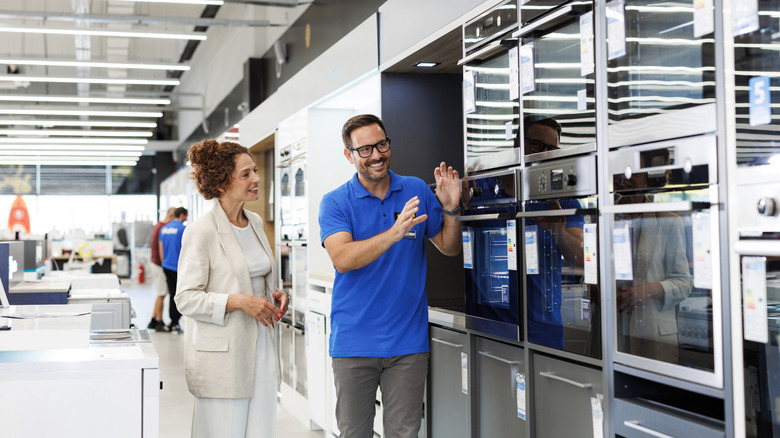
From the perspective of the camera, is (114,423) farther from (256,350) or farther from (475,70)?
(475,70)

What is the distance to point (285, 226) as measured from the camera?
6465 mm

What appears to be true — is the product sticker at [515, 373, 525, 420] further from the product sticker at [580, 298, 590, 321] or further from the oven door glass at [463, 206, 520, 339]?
the product sticker at [580, 298, 590, 321]

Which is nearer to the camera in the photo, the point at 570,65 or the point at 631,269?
the point at 631,269

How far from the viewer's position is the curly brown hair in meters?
2.90

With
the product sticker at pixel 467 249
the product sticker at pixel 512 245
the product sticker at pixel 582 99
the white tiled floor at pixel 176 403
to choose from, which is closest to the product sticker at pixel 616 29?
the product sticker at pixel 582 99

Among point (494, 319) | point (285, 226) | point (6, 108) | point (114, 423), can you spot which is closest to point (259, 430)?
point (114, 423)

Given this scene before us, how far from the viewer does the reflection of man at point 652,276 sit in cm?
203

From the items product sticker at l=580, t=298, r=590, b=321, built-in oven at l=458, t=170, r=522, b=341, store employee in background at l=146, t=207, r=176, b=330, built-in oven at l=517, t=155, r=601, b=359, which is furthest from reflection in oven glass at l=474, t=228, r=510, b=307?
store employee in background at l=146, t=207, r=176, b=330

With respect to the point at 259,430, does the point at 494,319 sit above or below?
above

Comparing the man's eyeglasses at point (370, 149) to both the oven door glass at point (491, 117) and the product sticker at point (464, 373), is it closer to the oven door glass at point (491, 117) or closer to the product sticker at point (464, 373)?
the oven door glass at point (491, 117)

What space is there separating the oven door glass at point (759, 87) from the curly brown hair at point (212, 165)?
1.81m

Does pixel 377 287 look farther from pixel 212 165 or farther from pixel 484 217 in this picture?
pixel 212 165

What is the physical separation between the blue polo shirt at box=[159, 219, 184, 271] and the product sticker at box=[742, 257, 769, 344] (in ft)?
28.9

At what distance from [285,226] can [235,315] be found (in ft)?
12.1
